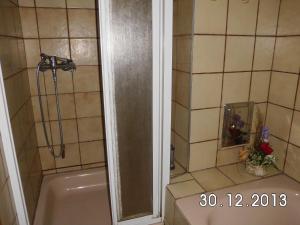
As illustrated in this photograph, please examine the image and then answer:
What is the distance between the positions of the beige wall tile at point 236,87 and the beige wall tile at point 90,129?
1000 millimetres

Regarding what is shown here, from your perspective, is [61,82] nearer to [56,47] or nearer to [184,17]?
[56,47]

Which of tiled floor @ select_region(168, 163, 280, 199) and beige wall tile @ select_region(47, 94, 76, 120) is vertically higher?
beige wall tile @ select_region(47, 94, 76, 120)

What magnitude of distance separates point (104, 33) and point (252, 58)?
2.40ft

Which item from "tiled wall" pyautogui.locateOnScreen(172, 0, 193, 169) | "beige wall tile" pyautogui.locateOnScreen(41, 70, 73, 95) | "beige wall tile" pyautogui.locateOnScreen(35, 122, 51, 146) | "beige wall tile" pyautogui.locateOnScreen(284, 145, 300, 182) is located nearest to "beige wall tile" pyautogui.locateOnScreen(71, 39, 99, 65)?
"beige wall tile" pyautogui.locateOnScreen(41, 70, 73, 95)

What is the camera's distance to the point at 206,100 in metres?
1.10

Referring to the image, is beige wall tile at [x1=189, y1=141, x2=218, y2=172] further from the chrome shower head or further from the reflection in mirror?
the chrome shower head

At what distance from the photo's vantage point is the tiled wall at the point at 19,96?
109cm

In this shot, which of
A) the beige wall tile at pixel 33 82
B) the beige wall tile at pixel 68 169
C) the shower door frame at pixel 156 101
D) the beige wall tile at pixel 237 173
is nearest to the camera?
the shower door frame at pixel 156 101

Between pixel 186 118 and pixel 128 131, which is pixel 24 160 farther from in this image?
pixel 186 118

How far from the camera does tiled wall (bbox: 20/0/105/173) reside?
1506 mm

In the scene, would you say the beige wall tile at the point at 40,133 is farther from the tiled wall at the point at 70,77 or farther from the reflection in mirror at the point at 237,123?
the reflection in mirror at the point at 237,123

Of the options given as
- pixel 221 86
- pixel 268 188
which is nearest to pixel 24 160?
pixel 221 86

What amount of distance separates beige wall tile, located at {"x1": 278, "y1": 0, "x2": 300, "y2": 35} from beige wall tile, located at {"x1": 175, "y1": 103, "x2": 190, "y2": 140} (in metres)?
0.59

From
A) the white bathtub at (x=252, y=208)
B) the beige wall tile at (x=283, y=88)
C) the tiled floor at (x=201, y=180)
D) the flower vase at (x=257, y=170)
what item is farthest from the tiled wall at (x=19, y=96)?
the beige wall tile at (x=283, y=88)
